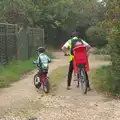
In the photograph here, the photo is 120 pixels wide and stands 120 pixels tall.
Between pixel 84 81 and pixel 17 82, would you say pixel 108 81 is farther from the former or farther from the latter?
pixel 17 82

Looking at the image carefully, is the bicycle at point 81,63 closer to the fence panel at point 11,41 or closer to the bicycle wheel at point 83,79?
the bicycle wheel at point 83,79

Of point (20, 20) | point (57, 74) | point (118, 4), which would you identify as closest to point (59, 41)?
point (20, 20)

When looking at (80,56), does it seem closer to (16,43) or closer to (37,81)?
(37,81)

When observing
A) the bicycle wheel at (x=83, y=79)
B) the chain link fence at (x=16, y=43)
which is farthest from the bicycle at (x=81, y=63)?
the chain link fence at (x=16, y=43)

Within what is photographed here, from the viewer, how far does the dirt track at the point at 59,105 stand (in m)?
7.21

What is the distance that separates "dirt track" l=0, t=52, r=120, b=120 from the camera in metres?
7.21

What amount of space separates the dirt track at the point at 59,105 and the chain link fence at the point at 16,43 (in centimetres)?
468

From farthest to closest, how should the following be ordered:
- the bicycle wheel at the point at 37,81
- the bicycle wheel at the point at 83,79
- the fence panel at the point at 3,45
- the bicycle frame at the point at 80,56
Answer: the fence panel at the point at 3,45 < the bicycle wheel at the point at 37,81 < the bicycle frame at the point at 80,56 < the bicycle wheel at the point at 83,79

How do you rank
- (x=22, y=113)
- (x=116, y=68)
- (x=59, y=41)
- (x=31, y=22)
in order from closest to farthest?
(x=22, y=113) → (x=116, y=68) → (x=31, y=22) → (x=59, y=41)

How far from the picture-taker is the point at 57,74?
13.7m

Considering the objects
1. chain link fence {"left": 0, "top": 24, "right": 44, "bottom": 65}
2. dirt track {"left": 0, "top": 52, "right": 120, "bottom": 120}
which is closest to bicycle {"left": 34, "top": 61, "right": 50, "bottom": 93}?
dirt track {"left": 0, "top": 52, "right": 120, "bottom": 120}

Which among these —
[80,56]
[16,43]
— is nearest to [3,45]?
[16,43]

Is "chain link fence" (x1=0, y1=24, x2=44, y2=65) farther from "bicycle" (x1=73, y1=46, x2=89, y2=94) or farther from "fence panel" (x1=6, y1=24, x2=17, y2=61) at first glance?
"bicycle" (x1=73, y1=46, x2=89, y2=94)

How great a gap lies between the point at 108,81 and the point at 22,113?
295 cm
